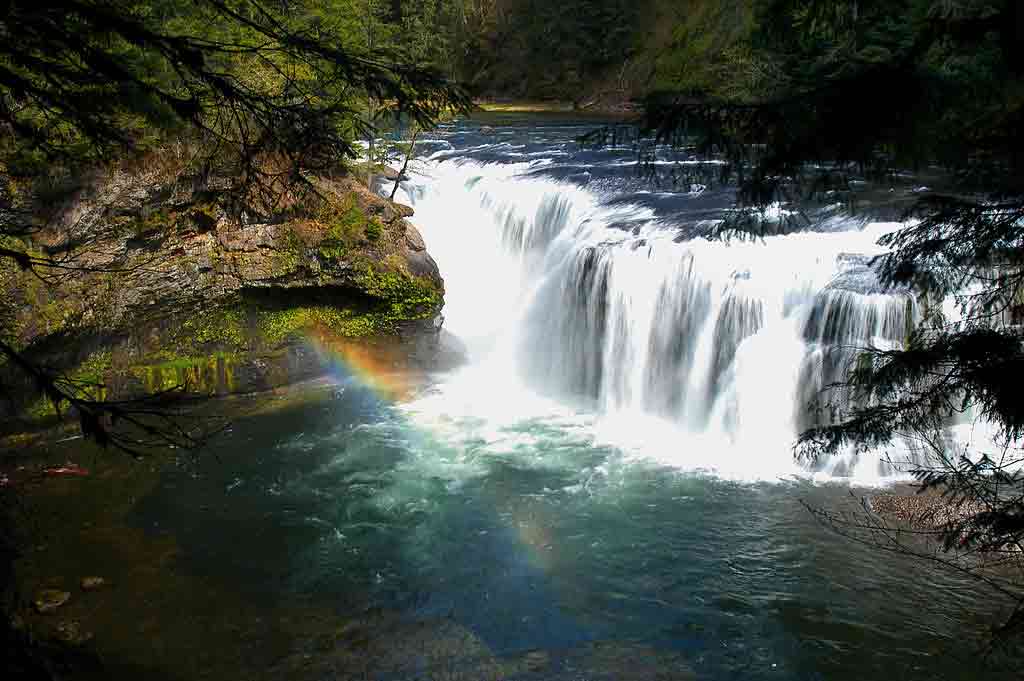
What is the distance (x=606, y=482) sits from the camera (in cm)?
1055

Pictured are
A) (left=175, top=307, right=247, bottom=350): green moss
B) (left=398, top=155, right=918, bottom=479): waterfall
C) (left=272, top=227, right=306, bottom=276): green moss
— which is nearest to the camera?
(left=398, top=155, right=918, bottom=479): waterfall

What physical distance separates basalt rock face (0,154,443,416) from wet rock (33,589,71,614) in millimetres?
3725

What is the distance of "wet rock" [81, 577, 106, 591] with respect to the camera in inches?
320

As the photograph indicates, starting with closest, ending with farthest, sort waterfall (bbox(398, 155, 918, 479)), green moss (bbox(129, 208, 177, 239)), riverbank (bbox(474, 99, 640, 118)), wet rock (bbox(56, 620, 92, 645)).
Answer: wet rock (bbox(56, 620, 92, 645))
waterfall (bbox(398, 155, 918, 479))
green moss (bbox(129, 208, 177, 239))
riverbank (bbox(474, 99, 640, 118))

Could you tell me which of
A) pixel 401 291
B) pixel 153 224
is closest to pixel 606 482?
pixel 401 291

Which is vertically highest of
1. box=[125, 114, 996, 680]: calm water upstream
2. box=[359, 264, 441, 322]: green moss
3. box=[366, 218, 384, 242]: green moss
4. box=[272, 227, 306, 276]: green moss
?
box=[366, 218, 384, 242]: green moss

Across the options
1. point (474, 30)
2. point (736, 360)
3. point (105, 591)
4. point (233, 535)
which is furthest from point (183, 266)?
point (474, 30)

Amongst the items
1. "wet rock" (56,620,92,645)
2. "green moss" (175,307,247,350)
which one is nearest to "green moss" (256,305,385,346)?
"green moss" (175,307,247,350)

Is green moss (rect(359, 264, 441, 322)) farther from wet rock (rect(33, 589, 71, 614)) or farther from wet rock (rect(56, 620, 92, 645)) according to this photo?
wet rock (rect(56, 620, 92, 645))

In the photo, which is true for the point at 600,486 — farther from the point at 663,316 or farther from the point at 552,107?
the point at 552,107

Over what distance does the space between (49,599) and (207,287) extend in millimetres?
5684

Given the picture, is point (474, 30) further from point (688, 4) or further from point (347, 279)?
point (347, 279)

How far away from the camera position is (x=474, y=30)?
47.0 metres

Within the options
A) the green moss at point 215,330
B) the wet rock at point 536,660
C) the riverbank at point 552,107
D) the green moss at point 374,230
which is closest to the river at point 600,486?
the wet rock at point 536,660
